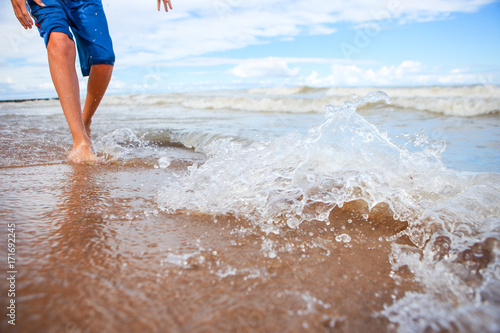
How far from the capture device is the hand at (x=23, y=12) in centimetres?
205

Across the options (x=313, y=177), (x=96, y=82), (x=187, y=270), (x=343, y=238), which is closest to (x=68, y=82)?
(x=96, y=82)

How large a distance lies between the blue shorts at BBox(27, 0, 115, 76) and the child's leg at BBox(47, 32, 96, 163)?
7 centimetres

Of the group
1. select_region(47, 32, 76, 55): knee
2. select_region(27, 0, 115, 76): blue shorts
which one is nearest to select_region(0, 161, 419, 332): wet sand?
select_region(47, 32, 76, 55): knee

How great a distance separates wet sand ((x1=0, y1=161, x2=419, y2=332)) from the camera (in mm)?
678

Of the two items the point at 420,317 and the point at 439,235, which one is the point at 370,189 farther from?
the point at 420,317

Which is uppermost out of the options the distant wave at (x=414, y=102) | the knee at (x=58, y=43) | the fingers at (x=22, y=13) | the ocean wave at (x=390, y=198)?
the fingers at (x=22, y=13)

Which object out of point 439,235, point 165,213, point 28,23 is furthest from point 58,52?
point 439,235

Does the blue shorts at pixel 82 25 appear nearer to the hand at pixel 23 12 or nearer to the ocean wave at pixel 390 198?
the hand at pixel 23 12

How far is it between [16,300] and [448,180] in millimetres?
1812

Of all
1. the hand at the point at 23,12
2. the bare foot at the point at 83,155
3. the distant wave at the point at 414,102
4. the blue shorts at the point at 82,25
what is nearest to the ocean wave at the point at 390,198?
the bare foot at the point at 83,155

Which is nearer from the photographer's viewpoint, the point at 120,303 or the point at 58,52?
the point at 120,303

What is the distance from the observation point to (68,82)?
83.9 inches

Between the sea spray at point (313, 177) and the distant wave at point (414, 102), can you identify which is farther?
the distant wave at point (414, 102)

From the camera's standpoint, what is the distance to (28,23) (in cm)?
210
